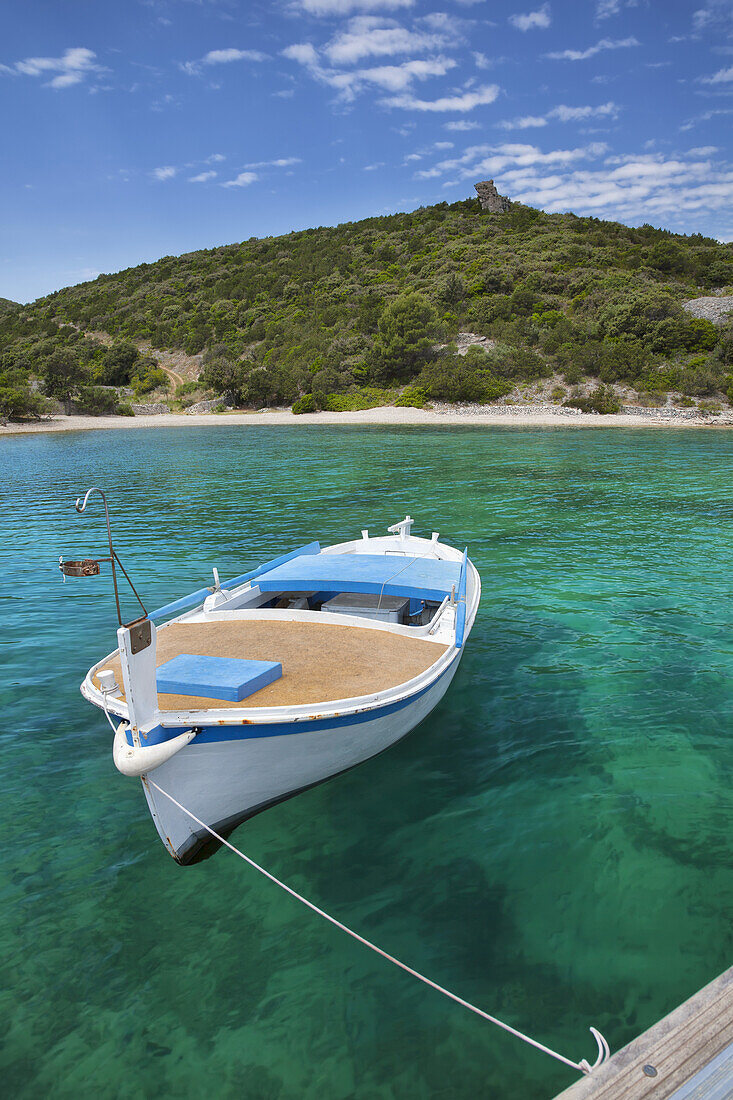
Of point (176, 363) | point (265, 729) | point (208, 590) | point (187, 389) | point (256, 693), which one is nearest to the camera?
point (265, 729)

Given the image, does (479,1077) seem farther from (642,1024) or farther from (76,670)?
(76,670)

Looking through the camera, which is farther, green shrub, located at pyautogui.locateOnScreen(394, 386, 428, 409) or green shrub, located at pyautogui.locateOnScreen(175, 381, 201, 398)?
green shrub, located at pyautogui.locateOnScreen(175, 381, 201, 398)

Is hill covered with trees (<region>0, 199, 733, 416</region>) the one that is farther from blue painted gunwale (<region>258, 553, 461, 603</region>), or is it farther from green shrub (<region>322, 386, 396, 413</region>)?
blue painted gunwale (<region>258, 553, 461, 603</region>)

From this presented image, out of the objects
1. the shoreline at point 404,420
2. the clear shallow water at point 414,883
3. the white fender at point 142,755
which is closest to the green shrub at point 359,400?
the shoreline at point 404,420

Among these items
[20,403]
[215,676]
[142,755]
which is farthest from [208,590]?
[20,403]

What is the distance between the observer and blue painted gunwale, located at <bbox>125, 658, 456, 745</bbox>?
4.90m

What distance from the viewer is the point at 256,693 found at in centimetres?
581

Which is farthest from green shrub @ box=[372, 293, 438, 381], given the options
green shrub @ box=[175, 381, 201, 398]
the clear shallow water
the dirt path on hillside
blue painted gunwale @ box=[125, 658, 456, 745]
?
blue painted gunwale @ box=[125, 658, 456, 745]

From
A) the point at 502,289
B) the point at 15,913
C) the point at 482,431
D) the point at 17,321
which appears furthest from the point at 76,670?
the point at 17,321

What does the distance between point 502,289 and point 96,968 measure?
283 ft

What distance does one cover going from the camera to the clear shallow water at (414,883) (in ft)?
13.7

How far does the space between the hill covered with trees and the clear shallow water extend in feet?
173

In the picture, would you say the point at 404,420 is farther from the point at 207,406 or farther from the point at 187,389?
the point at 187,389

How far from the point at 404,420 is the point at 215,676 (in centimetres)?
5245
